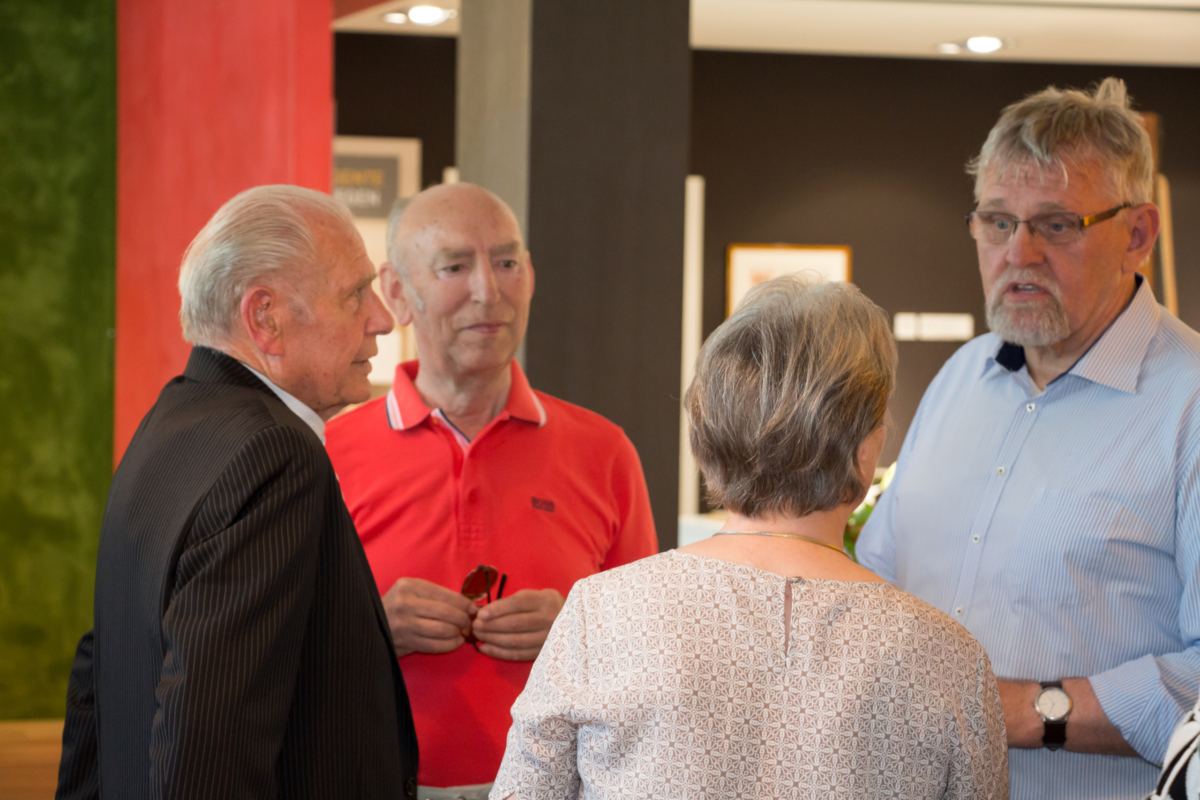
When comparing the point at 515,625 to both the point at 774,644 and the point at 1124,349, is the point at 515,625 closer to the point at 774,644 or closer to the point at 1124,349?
the point at 774,644

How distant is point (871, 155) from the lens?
7391 millimetres

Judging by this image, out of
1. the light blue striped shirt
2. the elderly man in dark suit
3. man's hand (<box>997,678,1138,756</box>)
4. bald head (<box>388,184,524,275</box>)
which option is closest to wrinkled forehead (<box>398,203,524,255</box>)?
bald head (<box>388,184,524,275</box>)

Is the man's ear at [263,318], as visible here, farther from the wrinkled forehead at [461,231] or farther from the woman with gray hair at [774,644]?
the woman with gray hair at [774,644]

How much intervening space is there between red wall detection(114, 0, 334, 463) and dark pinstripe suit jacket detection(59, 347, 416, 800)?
2264 millimetres

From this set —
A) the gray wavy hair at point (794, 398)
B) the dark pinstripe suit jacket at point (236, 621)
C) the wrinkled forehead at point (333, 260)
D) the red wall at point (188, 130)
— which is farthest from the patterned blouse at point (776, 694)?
the red wall at point (188, 130)

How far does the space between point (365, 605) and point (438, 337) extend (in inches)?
29.3

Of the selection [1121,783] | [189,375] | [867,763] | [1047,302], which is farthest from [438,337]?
[1121,783]

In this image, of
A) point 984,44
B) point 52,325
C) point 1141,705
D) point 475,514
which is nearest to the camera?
point 1141,705

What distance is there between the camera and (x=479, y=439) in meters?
2.15

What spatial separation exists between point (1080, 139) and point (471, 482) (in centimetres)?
124

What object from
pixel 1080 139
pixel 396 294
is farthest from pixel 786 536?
pixel 396 294

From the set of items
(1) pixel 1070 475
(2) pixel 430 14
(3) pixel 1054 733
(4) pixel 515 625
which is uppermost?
(2) pixel 430 14

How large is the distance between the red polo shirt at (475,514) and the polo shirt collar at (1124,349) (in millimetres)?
892

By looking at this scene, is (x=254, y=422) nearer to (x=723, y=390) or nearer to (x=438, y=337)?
(x=723, y=390)
